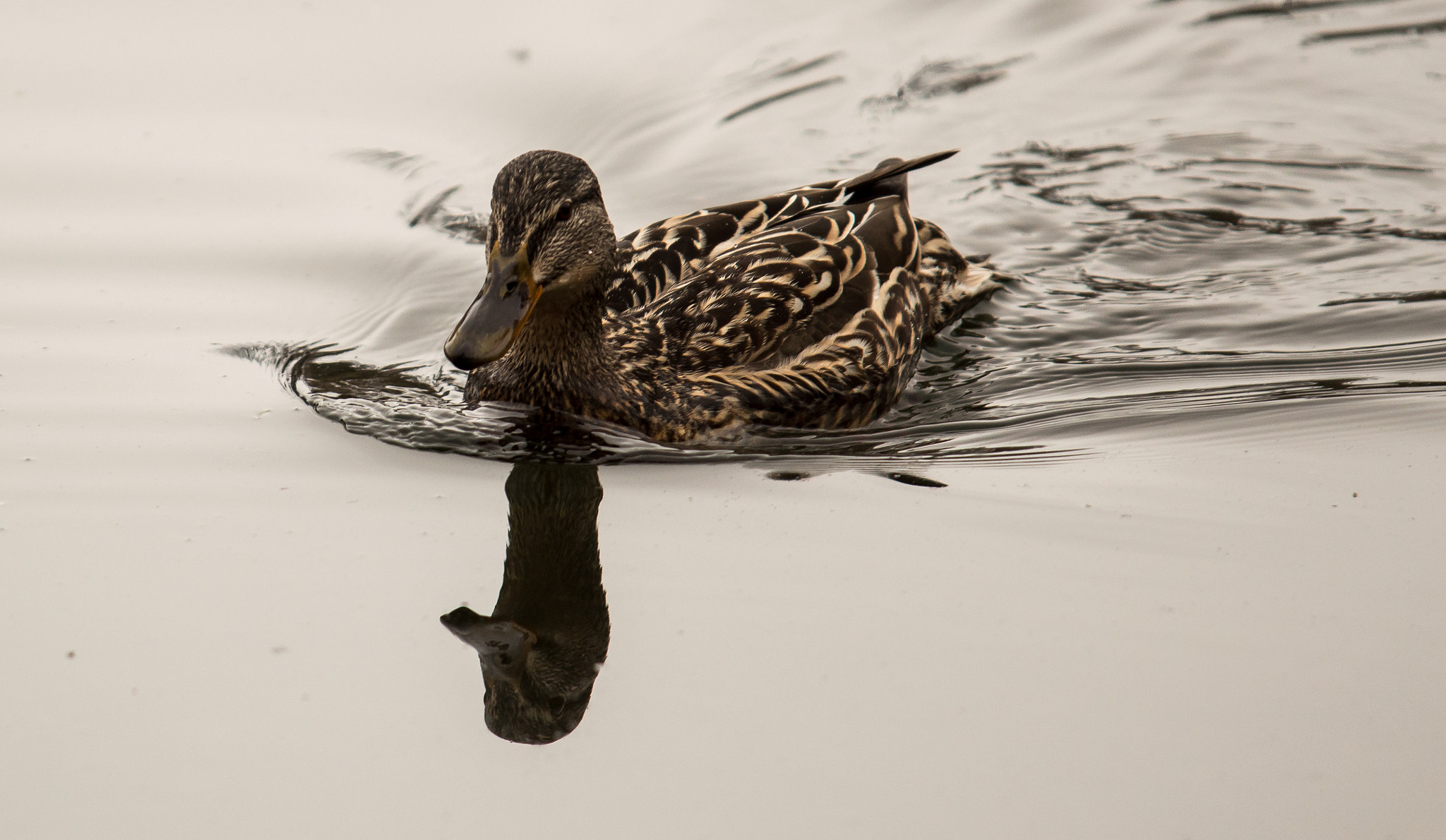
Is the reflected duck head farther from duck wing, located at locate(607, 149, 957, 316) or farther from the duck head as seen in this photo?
duck wing, located at locate(607, 149, 957, 316)

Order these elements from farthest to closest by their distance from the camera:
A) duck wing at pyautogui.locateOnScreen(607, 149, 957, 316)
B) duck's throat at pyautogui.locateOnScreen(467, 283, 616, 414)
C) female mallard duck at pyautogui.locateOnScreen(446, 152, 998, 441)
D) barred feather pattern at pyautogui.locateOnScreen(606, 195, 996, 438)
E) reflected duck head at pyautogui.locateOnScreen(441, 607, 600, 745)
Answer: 1. duck wing at pyautogui.locateOnScreen(607, 149, 957, 316)
2. barred feather pattern at pyautogui.locateOnScreen(606, 195, 996, 438)
3. duck's throat at pyautogui.locateOnScreen(467, 283, 616, 414)
4. female mallard duck at pyautogui.locateOnScreen(446, 152, 998, 441)
5. reflected duck head at pyautogui.locateOnScreen(441, 607, 600, 745)

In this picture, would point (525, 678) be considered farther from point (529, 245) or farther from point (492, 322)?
point (529, 245)

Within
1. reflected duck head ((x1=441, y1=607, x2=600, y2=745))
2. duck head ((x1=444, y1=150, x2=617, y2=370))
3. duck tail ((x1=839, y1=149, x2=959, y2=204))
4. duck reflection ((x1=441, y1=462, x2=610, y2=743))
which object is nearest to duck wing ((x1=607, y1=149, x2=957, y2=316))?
duck tail ((x1=839, y1=149, x2=959, y2=204))

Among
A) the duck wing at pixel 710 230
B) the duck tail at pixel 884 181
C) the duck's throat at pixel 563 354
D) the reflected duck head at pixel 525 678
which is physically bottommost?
the reflected duck head at pixel 525 678

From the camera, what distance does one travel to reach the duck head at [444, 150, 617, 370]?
6.03 meters

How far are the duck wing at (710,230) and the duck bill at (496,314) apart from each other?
100 cm

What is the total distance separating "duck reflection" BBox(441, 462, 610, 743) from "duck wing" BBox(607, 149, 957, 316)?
1.21 m

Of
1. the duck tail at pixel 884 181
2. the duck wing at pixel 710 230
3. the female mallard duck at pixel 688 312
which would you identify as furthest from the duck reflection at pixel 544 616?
the duck tail at pixel 884 181

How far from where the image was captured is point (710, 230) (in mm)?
7551

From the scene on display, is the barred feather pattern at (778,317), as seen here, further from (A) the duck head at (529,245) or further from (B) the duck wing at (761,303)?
(A) the duck head at (529,245)

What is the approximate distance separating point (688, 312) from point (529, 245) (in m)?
1.04

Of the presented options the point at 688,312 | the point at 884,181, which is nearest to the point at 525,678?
the point at 688,312

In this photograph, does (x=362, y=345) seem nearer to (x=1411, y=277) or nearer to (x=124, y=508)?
(x=124, y=508)

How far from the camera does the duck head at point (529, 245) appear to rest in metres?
6.03
